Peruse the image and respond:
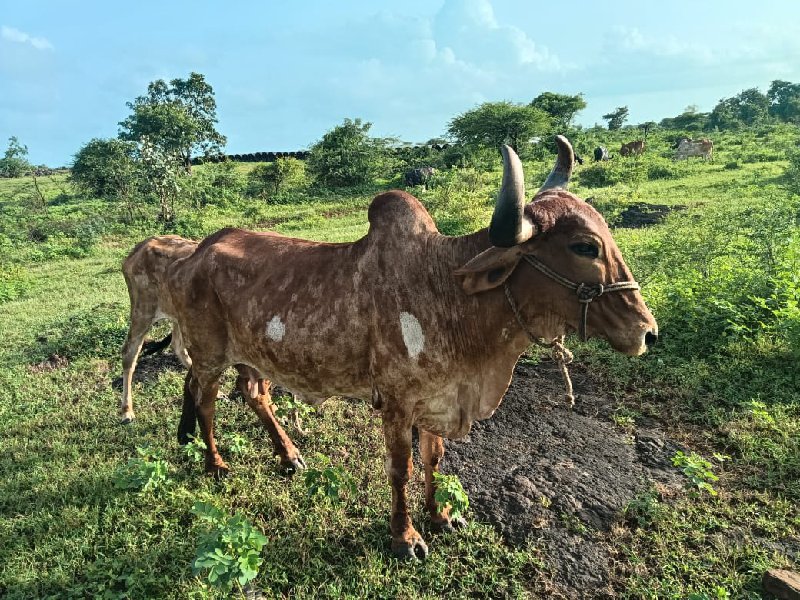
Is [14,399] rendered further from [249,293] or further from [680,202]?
[680,202]

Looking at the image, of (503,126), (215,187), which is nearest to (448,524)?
(215,187)

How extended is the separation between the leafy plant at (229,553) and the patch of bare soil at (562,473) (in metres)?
1.72

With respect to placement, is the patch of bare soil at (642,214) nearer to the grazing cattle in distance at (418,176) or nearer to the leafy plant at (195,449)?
the leafy plant at (195,449)

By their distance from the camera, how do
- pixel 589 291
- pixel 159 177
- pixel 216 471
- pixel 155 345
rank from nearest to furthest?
pixel 589 291, pixel 216 471, pixel 155 345, pixel 159 177

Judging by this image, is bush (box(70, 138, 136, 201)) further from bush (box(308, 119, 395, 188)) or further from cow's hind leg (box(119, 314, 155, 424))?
cow's hind leg (box(119, 314, 155, 424))

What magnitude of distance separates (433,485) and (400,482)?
450 millimetres

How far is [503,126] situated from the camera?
30359 mm

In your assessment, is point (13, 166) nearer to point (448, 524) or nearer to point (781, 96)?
point (448, 524)

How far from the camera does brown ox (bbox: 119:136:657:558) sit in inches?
106

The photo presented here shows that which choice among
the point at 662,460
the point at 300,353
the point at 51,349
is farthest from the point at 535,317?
the point at 51,349

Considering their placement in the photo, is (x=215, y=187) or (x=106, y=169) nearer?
Result: (x=106, y=169)

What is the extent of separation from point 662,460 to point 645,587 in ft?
4.69

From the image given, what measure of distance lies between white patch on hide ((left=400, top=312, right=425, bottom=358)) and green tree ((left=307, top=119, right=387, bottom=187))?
81.9 ft

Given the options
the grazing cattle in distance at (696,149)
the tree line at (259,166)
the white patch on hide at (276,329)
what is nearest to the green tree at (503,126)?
the tree line at (259,166)
